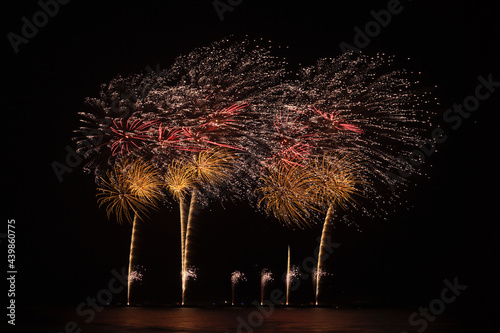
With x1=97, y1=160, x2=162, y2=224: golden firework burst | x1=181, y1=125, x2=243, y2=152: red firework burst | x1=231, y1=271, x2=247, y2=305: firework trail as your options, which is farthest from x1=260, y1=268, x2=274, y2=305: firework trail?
x1=181, y1=125, x2=243, y2=152: red firework burst

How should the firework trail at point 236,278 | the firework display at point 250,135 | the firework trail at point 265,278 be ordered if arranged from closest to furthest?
the firework display at point 250,135, the firework trail at point 236,278, the firework trail at point 265,278

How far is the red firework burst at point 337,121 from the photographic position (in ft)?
69.9

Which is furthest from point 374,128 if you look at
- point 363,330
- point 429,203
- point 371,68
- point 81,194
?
point 81,194

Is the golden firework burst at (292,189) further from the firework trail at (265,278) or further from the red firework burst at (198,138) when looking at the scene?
the firework trail at (265,278)

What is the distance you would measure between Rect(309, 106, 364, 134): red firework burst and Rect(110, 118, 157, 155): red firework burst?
6.18m

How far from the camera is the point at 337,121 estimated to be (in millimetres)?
21516

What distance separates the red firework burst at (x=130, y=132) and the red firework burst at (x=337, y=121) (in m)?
6.18

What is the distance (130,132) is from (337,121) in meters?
7.88

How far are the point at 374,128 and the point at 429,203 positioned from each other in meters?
19.1

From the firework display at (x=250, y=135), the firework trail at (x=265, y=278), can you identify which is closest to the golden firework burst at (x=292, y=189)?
the firework display at (x=250, y=135)

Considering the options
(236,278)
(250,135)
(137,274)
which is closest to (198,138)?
(250,135)

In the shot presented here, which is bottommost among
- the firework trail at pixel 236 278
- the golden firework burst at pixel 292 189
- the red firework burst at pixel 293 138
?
the firework trail at pixel 236 278

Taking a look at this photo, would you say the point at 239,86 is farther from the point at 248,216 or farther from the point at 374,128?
the point at 248,216

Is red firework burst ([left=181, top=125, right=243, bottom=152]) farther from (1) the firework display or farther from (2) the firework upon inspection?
(2) the firework
